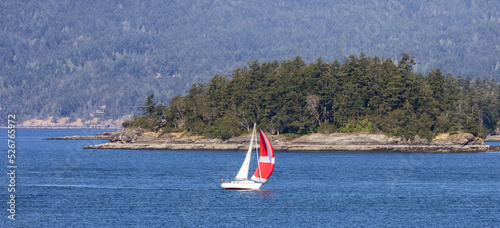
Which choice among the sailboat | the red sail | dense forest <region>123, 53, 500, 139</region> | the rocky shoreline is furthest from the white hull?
dense forest <region>123, 53, 500, 139</region>

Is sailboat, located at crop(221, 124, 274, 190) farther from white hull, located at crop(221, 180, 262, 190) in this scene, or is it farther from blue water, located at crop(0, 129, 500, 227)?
blue water, located at crop(0, 129, 500, 227)

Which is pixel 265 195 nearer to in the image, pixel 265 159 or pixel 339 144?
pixel 265 159

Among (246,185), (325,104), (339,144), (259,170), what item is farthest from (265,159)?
(325,104)

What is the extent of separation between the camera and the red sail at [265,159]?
66812 millimetres

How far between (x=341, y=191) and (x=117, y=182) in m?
26.2

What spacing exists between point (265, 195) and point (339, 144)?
222 feet

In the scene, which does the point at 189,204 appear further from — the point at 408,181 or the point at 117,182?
the point at 408,181

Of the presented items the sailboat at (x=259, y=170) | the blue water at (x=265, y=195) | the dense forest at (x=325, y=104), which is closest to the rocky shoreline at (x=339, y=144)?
the dense forest at (x=325, y=104)

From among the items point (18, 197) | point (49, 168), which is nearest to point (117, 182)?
point (18, 197)

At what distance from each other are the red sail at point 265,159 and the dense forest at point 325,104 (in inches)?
2582

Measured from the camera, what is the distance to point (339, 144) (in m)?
133

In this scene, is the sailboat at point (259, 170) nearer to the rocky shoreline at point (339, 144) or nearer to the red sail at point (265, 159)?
the red sail at point (265, 159)

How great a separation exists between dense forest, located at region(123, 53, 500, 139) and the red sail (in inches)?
2582

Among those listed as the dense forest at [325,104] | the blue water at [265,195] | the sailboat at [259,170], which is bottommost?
the blue water at [265,195]
